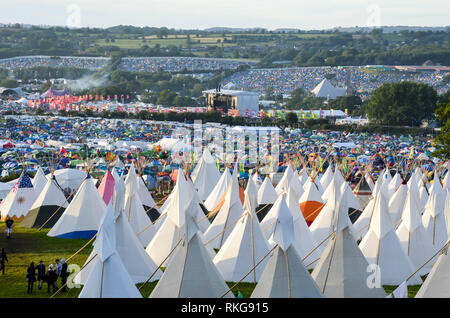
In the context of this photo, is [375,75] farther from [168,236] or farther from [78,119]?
[168,236]

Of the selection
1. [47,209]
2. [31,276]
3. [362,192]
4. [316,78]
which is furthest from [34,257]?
[316,78]

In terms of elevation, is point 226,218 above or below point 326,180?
above

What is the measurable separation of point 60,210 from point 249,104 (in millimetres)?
88322

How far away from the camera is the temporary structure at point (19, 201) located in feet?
112

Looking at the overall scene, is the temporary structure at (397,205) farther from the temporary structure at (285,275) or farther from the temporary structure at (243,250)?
the temporary structure at (285,275)

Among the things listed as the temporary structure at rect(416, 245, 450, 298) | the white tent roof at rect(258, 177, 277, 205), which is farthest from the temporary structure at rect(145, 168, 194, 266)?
the temporary structure at rect(416, 245, 450, 298)

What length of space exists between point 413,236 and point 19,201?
17.3 metres

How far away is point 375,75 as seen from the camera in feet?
619

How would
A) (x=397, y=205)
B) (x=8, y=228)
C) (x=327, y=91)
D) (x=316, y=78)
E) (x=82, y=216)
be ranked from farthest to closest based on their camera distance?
(x=316, y=78) → (x=327, y=91) → (x=397, y=205) → (x=82, y=216) → (x=8, y=228)

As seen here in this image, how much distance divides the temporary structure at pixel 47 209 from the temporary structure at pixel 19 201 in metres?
1.08

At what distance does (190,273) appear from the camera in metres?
19.0

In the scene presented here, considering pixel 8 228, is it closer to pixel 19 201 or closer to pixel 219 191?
pixel 19 201

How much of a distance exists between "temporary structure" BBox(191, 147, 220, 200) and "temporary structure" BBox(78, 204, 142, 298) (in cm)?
2364

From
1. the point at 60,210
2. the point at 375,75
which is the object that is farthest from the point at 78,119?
the point at 375,75
